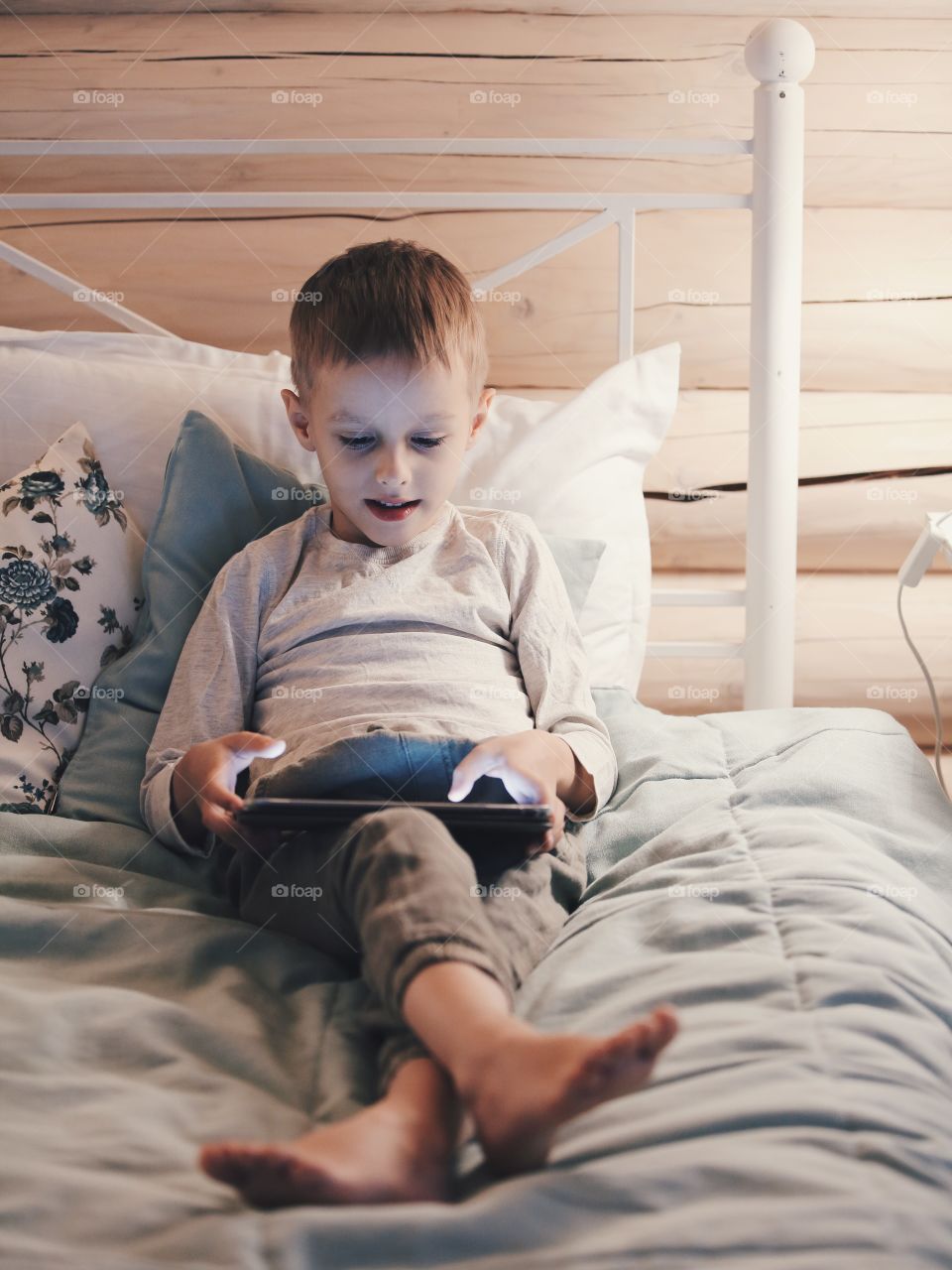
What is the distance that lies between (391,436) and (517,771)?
38 cm

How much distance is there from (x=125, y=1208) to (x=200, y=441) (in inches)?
35.1

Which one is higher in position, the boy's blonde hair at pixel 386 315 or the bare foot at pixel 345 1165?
the boy's blonde hair at pixel 386 315

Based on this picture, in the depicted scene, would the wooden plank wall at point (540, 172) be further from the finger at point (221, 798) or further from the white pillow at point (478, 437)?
the finger at point (221, 798)

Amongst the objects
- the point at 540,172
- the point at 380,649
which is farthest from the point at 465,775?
the point at 540,172

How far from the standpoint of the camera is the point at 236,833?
952 mm

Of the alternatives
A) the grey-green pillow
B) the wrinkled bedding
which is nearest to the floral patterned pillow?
the grey-green pillow

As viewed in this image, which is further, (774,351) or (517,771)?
(774,351)

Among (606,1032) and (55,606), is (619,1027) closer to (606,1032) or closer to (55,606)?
(606,1032)

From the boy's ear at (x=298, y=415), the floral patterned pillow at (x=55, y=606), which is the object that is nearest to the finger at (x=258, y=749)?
the floral patterned pillow at (x=55, y=606)

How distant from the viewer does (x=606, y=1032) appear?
2.38 ft

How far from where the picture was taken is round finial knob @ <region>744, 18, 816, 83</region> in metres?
1.51

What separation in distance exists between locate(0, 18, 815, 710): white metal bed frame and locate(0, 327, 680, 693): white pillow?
0.56 ft

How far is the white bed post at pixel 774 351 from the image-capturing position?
156cm

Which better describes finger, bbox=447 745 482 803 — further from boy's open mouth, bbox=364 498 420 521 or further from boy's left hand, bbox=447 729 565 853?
boy's open mouth, bbox=364 498 420 521
